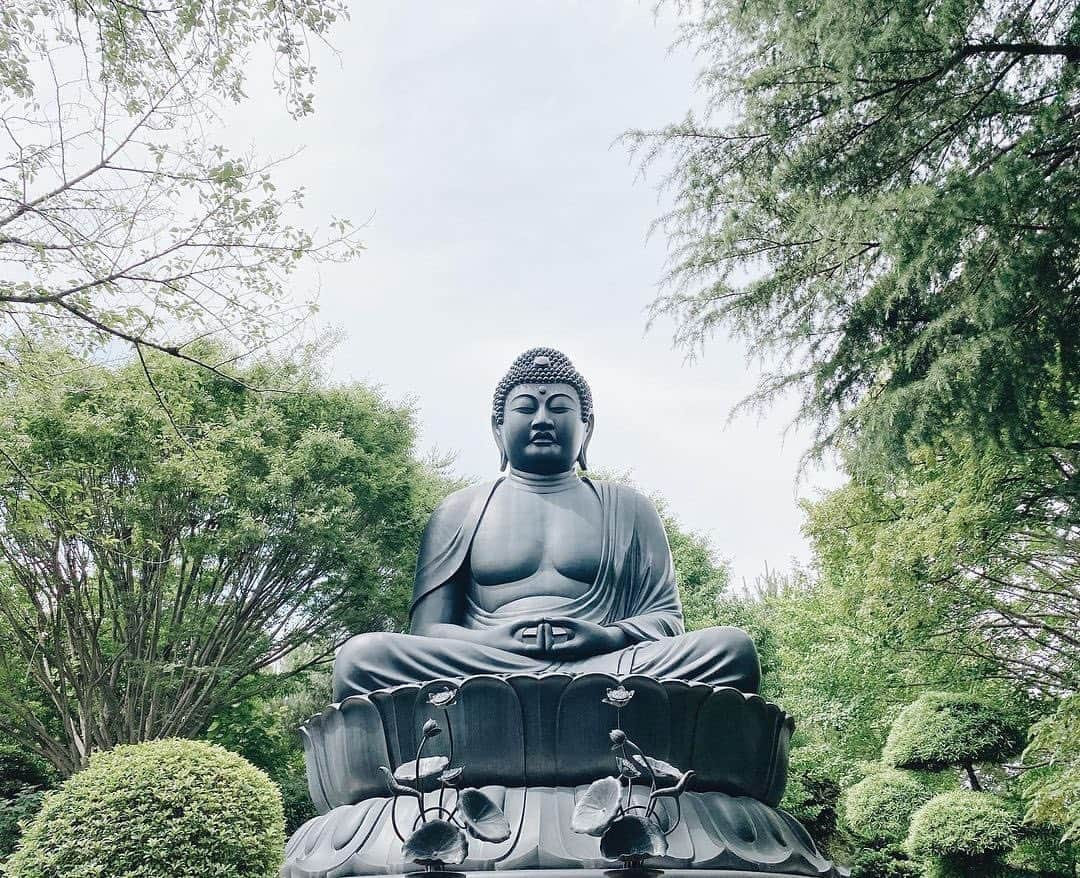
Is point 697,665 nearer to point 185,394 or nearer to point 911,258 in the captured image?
point 911,258

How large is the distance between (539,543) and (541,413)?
773 millimetres

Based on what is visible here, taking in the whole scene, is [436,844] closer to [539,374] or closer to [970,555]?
[539,374]

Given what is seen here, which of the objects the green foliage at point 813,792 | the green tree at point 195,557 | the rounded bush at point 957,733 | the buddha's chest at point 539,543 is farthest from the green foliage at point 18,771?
the rounded bush at point 957,733

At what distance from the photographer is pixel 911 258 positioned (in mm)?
6578

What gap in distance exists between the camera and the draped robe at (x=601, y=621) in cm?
432

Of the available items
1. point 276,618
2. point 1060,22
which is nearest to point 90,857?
point 276,618

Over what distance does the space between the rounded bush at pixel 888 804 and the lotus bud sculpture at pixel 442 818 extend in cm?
999

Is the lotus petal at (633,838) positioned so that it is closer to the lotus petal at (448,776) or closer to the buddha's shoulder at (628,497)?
the lotus petal at (448,776)

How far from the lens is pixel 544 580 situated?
5363 millimetres

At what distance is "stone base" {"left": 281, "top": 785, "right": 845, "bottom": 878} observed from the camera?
360 centimetres

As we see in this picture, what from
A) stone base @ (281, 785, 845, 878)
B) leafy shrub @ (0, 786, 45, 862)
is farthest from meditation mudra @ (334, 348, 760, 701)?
leafy shrub @ (0, 786, 45, 862)

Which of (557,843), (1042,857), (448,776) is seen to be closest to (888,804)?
(1042,857)

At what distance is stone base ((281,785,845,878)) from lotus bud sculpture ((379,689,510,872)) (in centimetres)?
25

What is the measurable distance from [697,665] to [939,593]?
6.54m
